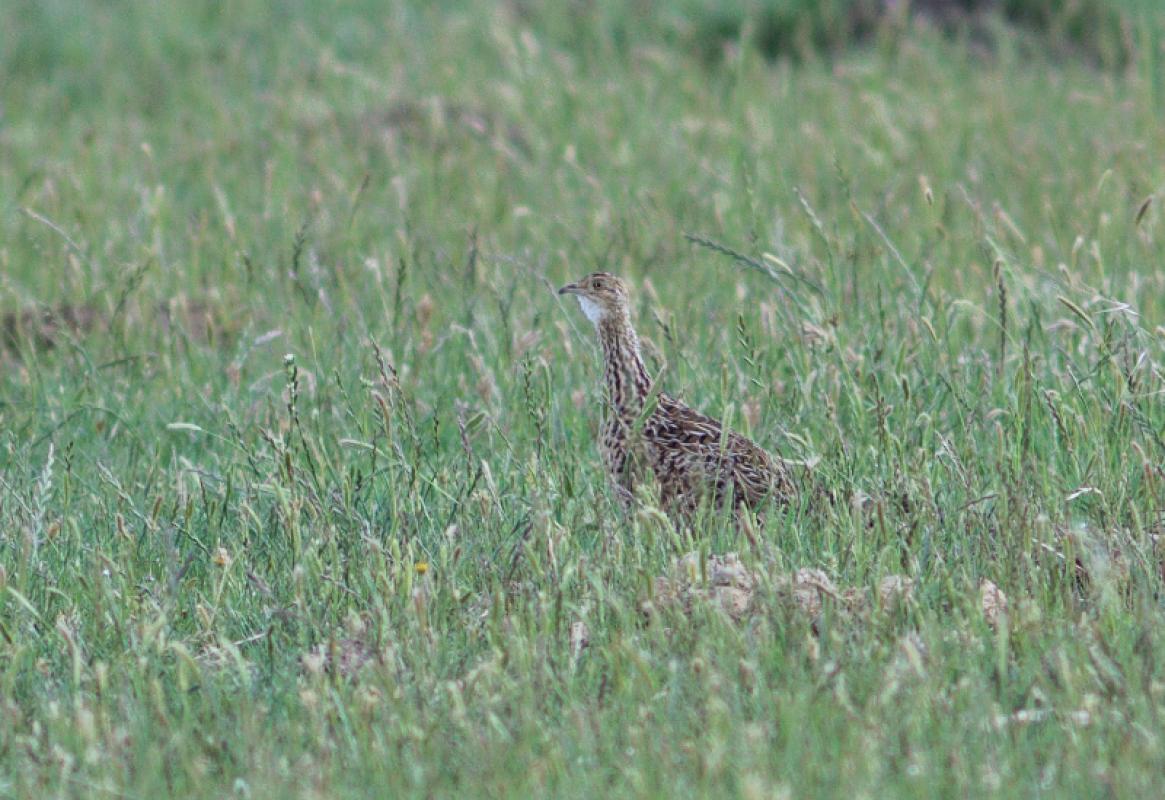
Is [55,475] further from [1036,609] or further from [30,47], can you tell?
[30,47]

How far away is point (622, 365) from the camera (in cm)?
659

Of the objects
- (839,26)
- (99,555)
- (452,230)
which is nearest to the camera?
(99,555)

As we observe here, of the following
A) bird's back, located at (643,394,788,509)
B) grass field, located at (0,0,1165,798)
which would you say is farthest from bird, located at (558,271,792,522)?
grass field, located at (0,0,1165,798)

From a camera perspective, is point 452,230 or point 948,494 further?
point 452,230

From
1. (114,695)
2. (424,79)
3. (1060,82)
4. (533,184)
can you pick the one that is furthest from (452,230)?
(114,695)

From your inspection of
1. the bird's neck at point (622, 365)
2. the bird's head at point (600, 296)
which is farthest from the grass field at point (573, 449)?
the bird's head at point (600, 296)

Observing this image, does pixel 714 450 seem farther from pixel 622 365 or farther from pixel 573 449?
pixel 622 365

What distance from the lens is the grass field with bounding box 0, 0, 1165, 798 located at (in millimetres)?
4148

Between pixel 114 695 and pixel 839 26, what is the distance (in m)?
9.95

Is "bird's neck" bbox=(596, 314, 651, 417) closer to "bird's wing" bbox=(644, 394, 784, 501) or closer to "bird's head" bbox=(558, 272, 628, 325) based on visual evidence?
"bird's head" bbox=(558, 272, 628, 325)

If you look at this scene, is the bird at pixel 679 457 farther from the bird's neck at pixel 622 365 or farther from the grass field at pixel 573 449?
the grass field at pixel 573 449

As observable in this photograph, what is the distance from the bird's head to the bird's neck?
0.02 metres

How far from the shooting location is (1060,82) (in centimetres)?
1218

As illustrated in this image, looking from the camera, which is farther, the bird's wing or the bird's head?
the bird's head
